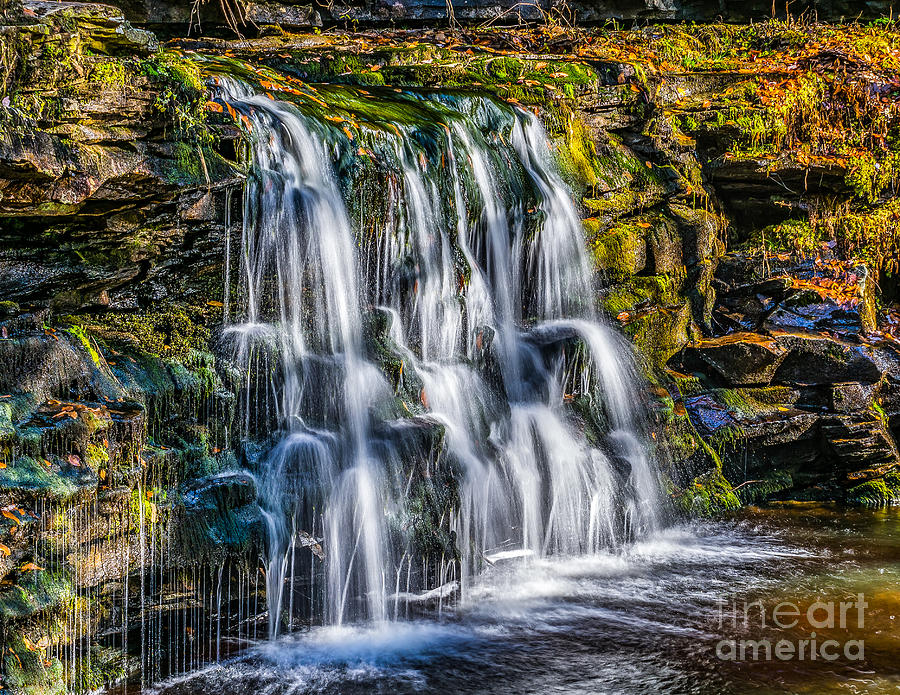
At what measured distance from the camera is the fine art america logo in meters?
4.78

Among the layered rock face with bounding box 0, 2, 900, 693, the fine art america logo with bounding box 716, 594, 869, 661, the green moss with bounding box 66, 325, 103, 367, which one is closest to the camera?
the layered rock face with bounding box 0, 2, 900, 693

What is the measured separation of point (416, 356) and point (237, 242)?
5.65ft

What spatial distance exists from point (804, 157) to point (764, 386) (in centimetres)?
286

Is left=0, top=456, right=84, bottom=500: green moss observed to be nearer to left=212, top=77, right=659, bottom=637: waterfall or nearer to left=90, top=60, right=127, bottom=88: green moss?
left=212, top=77, right=659, bottom=637: waterfall

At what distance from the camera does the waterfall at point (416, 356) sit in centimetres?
546

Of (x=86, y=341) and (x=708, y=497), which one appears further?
(x=708, y=497)

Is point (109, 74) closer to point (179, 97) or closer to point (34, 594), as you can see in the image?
point (179, 97)

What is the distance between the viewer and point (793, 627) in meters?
5.14

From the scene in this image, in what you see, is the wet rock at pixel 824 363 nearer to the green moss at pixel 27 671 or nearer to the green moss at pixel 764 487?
the green moss at pixel 764 487

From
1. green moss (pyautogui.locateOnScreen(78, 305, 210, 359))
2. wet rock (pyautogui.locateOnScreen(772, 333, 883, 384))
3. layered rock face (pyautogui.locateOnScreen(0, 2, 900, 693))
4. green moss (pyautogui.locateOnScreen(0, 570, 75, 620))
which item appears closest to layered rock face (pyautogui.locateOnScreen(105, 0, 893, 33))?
layered rock face (pyautogui.locateOnScreen(0, 2, 900, 693))

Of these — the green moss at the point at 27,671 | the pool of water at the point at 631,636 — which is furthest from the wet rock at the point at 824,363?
the green moss at the point at 27,671

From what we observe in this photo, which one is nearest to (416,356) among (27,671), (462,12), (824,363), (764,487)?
(27,671)

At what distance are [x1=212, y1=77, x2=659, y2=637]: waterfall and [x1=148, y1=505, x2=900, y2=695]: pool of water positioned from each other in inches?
14.5

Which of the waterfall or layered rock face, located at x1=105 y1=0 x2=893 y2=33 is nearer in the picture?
the waterfall
